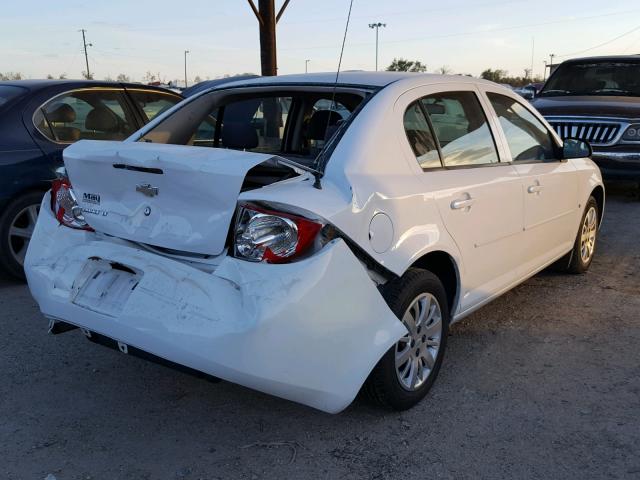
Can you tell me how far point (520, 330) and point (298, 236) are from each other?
2.39 m

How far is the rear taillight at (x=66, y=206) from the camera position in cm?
321

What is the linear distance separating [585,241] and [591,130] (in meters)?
3.77

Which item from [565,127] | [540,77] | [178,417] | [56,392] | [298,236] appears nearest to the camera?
[298,236]

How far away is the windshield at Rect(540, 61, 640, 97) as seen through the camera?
31.4 ft

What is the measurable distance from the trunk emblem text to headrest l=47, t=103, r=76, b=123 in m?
2.91

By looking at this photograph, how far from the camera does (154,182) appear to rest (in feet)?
9.12

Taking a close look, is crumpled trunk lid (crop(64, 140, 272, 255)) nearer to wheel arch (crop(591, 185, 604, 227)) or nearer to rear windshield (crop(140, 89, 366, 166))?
rear windshield (crop(140, 89, 366, 166))

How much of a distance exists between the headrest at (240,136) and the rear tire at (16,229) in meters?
2.23

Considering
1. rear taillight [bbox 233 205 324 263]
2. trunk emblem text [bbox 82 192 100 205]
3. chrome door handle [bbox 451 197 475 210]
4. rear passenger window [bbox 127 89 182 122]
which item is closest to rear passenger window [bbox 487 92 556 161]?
chrome door handle [bbox 451 197 475 210]

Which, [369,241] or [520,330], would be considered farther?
[520,330]

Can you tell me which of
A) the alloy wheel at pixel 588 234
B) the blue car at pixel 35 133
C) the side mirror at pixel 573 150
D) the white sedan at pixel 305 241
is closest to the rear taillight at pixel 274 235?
the white sedan at pixel 305 241

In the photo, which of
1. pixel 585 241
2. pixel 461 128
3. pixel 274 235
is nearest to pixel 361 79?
pixel 461 128

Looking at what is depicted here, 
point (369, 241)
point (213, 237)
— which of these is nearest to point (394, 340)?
point (369, 241)

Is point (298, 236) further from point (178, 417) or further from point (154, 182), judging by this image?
point (178, 417)
